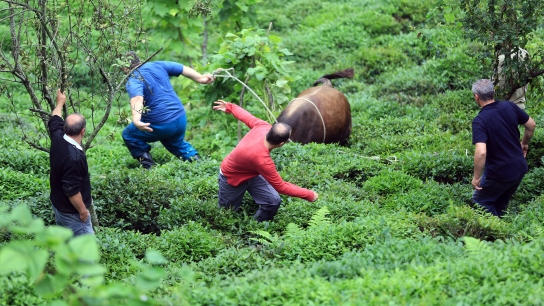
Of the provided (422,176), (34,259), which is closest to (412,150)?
(422,176)

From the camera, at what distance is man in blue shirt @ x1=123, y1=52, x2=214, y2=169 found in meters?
9.58

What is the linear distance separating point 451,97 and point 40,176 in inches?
285

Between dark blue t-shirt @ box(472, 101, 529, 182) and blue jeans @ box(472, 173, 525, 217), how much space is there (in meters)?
0.09

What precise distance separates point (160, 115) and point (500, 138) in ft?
15.8

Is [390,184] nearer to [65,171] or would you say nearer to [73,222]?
[73,222]

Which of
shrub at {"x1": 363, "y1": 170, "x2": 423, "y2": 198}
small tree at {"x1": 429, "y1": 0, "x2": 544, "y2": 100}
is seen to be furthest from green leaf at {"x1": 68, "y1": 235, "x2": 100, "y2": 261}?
small tree at {"x1": 429, "y1": 0, "x2": 544, "y2": 100}

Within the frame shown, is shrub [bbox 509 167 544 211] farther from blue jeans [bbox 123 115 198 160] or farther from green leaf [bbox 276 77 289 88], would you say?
blue jeans [bbox 123 115 198 160]

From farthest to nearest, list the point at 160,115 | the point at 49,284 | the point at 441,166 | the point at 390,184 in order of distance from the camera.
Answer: the point at 160,115 < the point at 441,166 < the point at 390,184 < the point at 49,284

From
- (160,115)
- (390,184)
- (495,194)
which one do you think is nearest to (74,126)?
(160,115)

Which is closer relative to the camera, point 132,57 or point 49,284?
point 49,284

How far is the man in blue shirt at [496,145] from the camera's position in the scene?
732 cm

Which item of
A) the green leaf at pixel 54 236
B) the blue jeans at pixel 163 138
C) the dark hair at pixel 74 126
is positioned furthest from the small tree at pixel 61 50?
the green leaf at pixel 54 236

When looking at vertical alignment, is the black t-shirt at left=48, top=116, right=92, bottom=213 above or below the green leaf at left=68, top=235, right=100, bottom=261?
below

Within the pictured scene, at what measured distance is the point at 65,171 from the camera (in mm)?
6219
